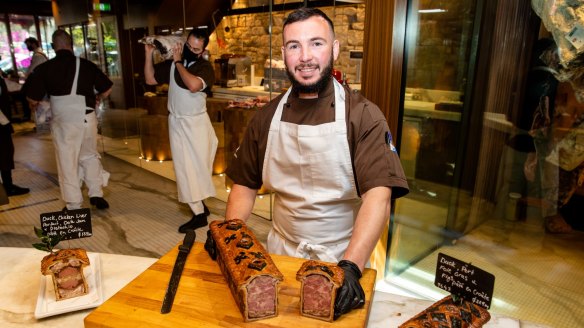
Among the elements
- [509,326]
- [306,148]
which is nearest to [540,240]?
[509,326]

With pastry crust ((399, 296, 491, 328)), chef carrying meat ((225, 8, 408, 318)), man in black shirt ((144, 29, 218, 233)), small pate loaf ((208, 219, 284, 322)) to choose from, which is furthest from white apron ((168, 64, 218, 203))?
pastry crust ((399, 296, 491, 328))

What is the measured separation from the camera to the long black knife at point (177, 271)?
990mm

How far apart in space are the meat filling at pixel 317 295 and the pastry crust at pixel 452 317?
0.17 meters

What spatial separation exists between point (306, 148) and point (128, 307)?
71cm

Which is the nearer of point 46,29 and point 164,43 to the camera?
point 164,43

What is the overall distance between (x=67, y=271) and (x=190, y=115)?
232 centimetres

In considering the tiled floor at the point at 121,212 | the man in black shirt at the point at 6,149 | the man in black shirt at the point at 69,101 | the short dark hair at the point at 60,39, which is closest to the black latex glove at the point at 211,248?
the tiled floor at the point at 121,212

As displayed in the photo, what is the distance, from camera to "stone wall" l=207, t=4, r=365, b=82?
11.9 feet

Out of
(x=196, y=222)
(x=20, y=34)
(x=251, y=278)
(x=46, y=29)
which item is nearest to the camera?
(x=251, y=278)

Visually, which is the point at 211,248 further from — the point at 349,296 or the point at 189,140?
the point at 189,140

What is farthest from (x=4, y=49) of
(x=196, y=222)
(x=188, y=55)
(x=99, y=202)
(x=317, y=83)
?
(x=317, y=83)

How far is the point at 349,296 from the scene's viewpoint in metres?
0.93

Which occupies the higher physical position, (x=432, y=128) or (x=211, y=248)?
(x=432, y=128)

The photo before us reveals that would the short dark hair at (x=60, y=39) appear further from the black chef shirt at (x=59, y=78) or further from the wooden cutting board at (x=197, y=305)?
the wooden cutting board at (x=197, y=305)
